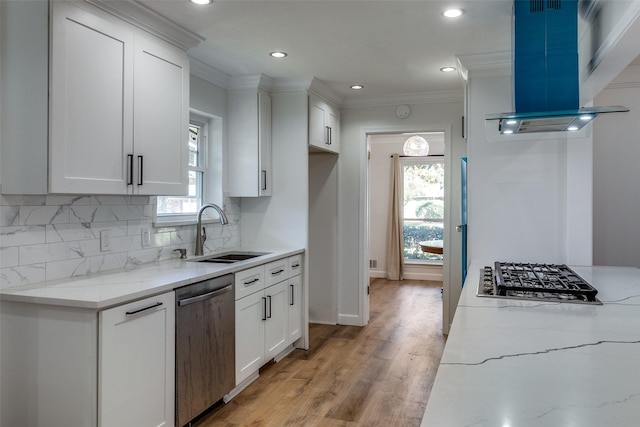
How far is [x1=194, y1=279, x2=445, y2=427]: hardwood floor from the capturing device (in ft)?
9.37

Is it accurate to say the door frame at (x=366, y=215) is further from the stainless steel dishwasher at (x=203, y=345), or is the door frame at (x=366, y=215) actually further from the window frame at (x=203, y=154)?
the stainless steel dishwasher at (x=203, y=345)

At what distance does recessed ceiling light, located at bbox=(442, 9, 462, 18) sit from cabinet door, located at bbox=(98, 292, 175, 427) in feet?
7.04

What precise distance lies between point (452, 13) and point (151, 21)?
1.70 m

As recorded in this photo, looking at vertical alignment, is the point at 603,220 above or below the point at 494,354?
above

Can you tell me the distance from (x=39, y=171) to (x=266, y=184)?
7.25ft

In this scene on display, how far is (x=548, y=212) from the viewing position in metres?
3.13

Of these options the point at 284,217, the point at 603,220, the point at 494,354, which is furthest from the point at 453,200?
the point at 494,354

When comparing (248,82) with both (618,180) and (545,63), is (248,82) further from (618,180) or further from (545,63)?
(618,180)

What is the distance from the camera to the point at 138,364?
2.21 meters

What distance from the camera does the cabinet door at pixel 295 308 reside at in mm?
3928

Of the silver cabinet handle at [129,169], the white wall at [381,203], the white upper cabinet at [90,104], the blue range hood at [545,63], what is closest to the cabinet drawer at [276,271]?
the white upper cabinet at [90,104]

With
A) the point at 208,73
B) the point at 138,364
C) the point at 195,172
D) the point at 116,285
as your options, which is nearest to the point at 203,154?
the point at 195,172

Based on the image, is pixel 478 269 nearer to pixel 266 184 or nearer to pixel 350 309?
pixel 266 184

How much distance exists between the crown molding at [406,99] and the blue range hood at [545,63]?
2204 mm
